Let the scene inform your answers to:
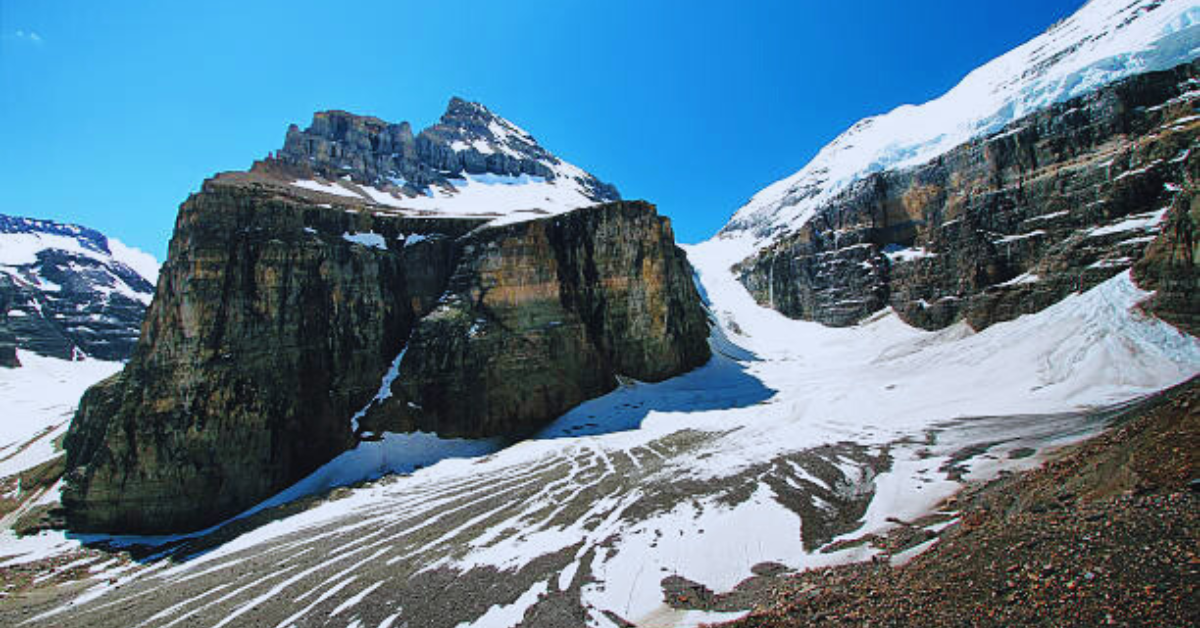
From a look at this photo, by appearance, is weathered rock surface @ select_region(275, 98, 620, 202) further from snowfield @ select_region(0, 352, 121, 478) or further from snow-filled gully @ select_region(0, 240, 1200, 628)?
snow-filled gully @ select_region(0, 240, 1200, 628)

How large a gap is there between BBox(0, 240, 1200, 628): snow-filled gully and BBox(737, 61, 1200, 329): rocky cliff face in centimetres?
932

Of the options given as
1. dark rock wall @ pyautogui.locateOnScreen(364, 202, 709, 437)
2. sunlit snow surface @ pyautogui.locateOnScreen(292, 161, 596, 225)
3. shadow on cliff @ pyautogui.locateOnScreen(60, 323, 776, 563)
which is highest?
sunlit snow surface @ pyautogui.locateOnScreen(292, 161, 596, 225)

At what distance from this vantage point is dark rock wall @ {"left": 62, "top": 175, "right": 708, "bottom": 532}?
109 feet

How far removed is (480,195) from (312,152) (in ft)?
104

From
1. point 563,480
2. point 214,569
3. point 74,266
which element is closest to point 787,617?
point 563,480

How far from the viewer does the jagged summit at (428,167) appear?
74312mm

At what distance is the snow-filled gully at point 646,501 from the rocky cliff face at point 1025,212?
367 inches

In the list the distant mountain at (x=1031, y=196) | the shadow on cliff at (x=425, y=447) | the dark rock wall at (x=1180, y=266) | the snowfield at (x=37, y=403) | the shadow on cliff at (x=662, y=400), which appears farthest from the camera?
the snowfield at (x=37, y=403)

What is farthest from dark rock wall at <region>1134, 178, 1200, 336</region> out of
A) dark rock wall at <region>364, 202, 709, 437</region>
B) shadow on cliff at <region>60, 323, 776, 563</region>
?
dark rock wall at <region>364, 202, 709, 437</region>

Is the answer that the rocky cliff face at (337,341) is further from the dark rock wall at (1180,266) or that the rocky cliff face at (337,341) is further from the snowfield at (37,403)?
the dark rock wall at (1180,266)

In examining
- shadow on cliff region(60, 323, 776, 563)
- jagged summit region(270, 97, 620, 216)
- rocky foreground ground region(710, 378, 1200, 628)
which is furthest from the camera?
jagged summit region(270, 97, 620, 216)

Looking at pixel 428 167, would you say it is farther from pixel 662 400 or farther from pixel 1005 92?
pixel 1005 92

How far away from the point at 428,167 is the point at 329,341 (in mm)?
73575

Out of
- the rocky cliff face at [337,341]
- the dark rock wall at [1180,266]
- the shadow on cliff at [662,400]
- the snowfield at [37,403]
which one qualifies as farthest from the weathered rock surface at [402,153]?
the dark rock wall at [1180,266]
